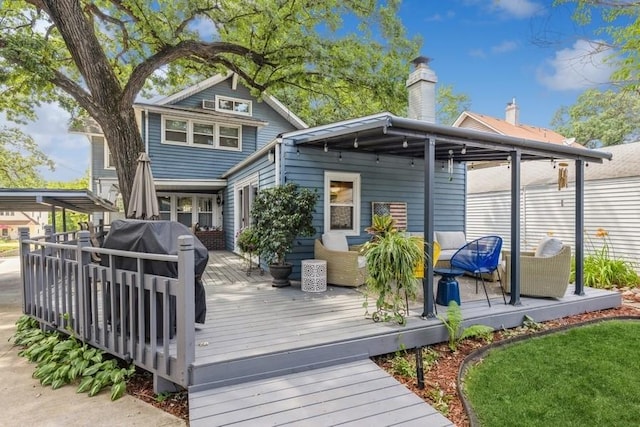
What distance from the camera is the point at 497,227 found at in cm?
1191

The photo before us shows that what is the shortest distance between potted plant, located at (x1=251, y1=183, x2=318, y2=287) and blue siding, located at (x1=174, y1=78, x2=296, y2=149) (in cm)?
701

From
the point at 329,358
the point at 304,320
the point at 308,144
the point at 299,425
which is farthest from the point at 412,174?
the point at 299,425

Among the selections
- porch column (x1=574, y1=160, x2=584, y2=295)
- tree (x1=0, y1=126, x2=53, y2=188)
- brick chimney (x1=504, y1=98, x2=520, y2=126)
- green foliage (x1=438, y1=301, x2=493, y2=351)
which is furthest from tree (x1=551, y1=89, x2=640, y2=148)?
tree (x1=0, y1=126, x2=53, y2=188)

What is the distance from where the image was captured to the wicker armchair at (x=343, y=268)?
582 centimetres

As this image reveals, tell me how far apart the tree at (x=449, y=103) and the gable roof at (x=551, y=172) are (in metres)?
12.9

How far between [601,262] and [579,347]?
432 centimetres

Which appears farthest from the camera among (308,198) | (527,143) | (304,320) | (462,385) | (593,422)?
(308,198)

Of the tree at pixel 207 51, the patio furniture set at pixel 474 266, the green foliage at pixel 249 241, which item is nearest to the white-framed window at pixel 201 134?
the tree at pixel 207 51

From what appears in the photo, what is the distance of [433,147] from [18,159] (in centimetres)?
2605

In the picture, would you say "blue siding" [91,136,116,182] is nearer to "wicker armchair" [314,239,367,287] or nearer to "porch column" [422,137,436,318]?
"wicker armchair" [314,239,367,287]

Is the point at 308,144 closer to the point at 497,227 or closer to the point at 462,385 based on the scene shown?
the point at 462,385

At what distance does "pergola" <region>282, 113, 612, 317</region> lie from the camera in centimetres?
409

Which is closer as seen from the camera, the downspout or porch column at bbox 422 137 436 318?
porch column at bbox 422 137 436 318

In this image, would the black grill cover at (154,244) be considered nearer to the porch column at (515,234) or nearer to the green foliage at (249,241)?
the green foliage at (249,241)
